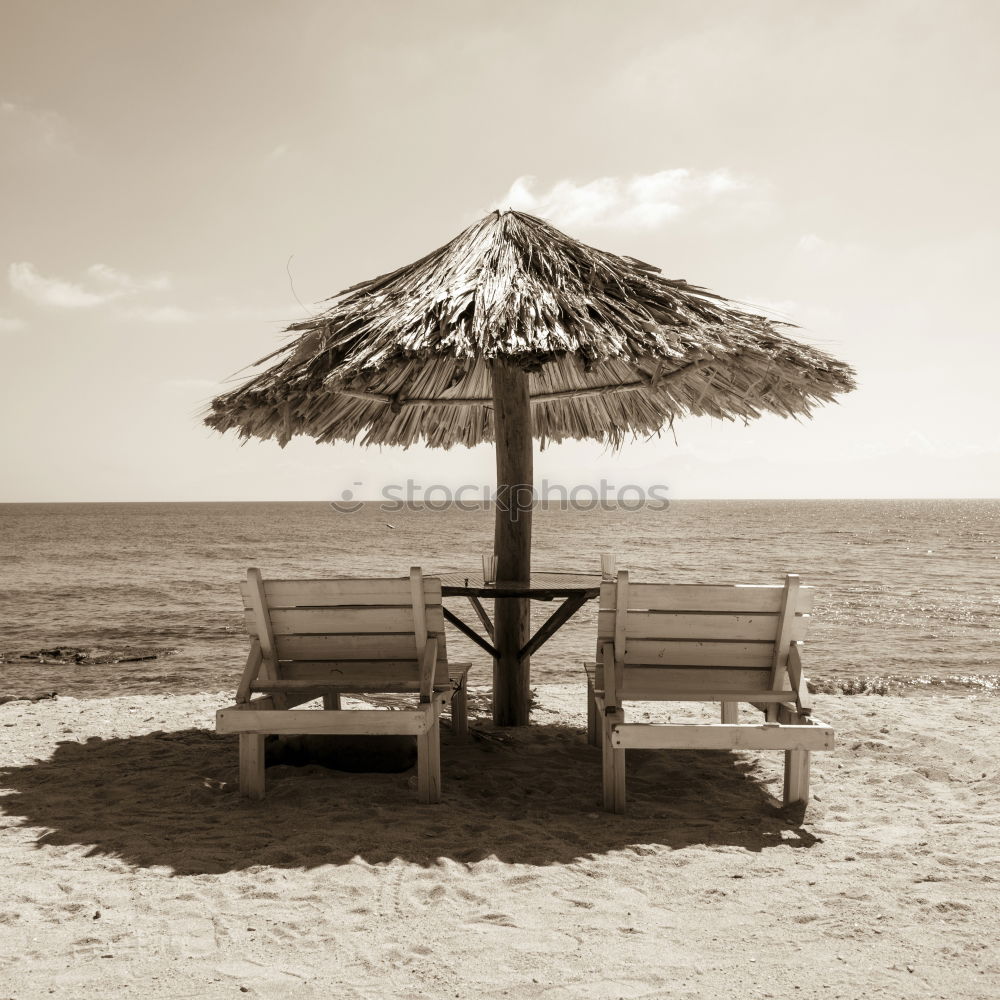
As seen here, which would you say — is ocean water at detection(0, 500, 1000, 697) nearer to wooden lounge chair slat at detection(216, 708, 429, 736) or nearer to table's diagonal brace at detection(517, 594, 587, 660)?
table's diagonal brace at detection(517, 594, 587, 660)

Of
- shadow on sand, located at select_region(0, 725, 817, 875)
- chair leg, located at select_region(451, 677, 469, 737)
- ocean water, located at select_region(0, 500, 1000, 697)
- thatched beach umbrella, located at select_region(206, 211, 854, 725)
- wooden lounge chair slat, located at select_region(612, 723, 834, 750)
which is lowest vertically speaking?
ocean water, located at select_region(0, 500, 1000, 697)

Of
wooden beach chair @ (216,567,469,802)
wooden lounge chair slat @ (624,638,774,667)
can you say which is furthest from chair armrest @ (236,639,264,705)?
wooden lounge chair slat @ (624,638,774,667)

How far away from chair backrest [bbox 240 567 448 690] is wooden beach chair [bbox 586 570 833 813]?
2.81ft

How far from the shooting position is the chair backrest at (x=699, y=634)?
389 cm

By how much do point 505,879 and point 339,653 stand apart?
1.55 m

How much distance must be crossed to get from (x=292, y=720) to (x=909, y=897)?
253 cm

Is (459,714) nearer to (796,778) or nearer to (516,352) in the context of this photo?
(796,778)

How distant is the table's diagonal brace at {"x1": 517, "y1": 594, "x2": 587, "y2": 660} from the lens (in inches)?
184

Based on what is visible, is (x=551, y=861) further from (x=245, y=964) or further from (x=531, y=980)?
(x=245, y=964)

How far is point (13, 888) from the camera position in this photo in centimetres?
295

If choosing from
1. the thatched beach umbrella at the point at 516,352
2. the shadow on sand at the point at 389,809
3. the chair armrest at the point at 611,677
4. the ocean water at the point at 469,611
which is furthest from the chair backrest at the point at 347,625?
the ocean water at the point at 469,611

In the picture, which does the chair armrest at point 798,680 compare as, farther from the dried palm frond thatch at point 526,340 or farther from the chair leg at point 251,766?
the chair leg at point 251,766

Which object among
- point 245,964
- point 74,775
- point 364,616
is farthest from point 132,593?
point 245,964

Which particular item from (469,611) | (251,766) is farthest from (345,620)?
(469,611)
